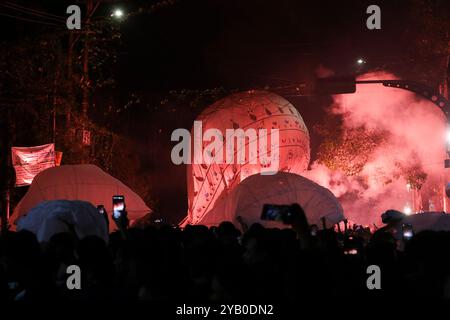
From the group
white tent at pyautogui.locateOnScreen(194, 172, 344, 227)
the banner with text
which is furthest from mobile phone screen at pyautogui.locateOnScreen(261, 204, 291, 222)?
the banner with text

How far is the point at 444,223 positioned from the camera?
14.6 metres

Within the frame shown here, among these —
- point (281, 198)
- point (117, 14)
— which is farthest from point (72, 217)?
point (117, 14)

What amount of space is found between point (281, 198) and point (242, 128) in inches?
551

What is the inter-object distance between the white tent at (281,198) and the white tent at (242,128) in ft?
43.1

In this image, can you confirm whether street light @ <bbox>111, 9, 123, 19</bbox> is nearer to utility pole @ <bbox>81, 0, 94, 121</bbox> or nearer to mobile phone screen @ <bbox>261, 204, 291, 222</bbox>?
utility pole @ <bbox>81, 0, 94, 121</bbox>

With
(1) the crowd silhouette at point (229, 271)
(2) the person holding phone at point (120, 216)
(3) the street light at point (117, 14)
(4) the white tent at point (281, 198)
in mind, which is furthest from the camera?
(3) the street light at point (117, 14)

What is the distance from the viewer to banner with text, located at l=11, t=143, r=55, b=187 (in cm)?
2016

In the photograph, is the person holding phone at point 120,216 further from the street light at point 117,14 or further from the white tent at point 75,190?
Result: the street light at point 117,14

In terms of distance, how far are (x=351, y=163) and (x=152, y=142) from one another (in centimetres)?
1472

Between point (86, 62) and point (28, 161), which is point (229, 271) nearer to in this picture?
point (28, 161)

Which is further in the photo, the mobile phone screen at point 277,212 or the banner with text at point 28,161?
the banner with text at point 28,161

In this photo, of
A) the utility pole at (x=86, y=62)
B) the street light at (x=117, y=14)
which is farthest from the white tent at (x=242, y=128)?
the street light at (x=117, y=14)

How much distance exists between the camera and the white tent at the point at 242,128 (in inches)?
1241
